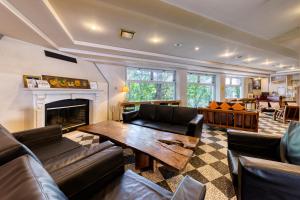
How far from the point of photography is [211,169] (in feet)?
6.79

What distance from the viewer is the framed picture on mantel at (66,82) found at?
11.2ft

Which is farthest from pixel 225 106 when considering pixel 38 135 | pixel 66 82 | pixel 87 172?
pixel 66 82

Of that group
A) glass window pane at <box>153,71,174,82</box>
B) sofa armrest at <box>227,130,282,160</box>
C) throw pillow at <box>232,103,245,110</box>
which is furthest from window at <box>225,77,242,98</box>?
sofa armrest at <box>227,130,282,160</box>

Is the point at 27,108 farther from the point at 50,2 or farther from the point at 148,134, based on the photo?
the point at 148,134

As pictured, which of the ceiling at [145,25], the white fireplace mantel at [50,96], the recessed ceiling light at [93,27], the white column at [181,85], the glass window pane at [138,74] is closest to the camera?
the ceiling at [145,25]

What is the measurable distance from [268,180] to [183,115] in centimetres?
241

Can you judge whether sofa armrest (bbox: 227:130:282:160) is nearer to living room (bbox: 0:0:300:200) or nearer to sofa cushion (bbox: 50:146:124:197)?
living room (bbox: 0:0:300:200)

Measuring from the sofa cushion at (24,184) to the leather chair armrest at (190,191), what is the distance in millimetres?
605

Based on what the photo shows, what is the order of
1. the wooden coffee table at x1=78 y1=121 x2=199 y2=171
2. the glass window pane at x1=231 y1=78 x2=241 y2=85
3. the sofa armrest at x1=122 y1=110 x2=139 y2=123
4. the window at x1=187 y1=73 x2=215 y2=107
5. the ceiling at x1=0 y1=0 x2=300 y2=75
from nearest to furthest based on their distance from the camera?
the wooden coffee table at x1=78 y1=121 x2=199 y2=171, the ceiling at x1=0 y1=0 x2=300 y2=75, the sofa armrest at x1=122 y1=110 x2=139 y2=123, the window at x1=187 y1=73 x2=215 y2=107, the glass window pane at x1=231 y1=78 x2=241 y2=85

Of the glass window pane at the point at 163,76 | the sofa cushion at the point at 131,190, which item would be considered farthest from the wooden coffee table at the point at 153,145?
the glass window pane at the point at 163,76

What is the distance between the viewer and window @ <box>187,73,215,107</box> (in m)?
7.52

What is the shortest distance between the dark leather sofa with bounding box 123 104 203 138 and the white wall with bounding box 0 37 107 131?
216 centimetres

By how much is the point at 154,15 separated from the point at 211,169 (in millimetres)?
2521

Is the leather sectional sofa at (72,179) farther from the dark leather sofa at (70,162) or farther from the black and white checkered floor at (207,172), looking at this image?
the black and white checkered floor at (207,172)
